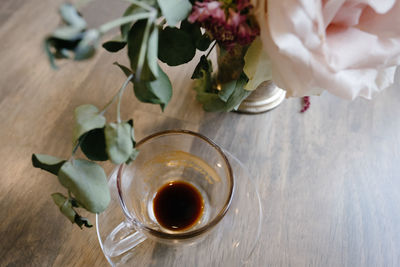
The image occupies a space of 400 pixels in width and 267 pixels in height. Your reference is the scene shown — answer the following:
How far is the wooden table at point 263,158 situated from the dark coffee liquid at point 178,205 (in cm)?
7

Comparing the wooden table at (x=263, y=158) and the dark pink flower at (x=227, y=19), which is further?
the wooden table at (x=263, y=158)

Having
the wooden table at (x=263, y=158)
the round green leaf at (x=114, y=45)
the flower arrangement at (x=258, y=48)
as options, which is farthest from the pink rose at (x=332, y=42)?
the wooden table at (x=263, y=158)

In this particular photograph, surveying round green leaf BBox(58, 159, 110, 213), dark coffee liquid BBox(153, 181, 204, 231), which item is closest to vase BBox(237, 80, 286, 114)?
dark coffee liquid BBox(153, 181, 204, 231)

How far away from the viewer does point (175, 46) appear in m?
0.29

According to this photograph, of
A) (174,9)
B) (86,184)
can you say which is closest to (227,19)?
(174,9)

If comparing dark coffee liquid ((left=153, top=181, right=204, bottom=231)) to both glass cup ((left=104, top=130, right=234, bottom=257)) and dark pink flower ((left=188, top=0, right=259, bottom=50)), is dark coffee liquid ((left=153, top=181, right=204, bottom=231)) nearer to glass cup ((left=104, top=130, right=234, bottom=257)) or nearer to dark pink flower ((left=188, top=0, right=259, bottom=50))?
glass cup ((left=104, top=130, right=234, bottom=257))

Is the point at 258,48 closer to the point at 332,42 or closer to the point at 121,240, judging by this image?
the point at 332,42

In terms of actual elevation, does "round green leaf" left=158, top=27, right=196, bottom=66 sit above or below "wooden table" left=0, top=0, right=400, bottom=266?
above

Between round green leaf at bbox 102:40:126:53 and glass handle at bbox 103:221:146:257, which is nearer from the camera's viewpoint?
round green leaf at bbox 102:40:126:53

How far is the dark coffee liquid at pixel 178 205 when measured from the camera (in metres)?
0.43

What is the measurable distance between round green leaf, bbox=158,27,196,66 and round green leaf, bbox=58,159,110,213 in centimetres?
11

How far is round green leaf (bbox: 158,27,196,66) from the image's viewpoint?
0.29m

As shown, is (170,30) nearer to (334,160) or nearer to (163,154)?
(163,154)

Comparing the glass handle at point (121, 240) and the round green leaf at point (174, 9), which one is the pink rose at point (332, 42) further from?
→ the glass handle at point (121, 240)
